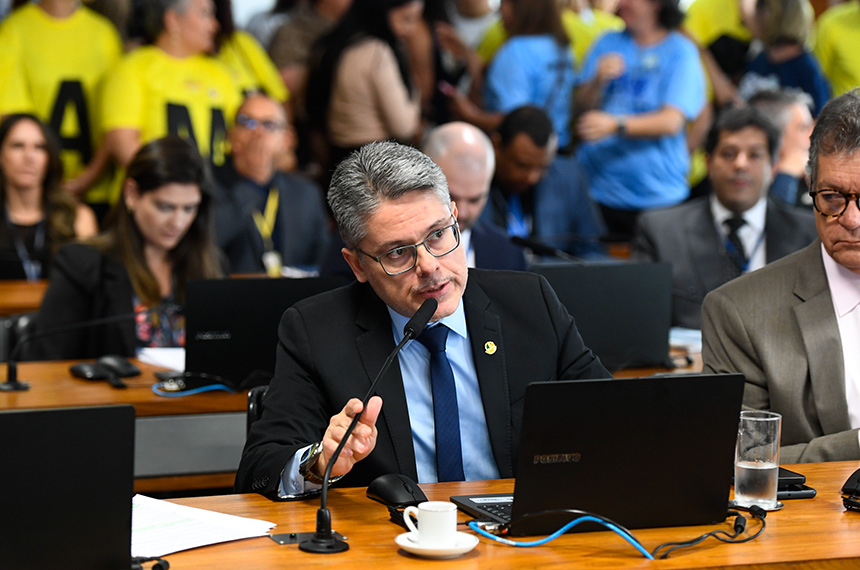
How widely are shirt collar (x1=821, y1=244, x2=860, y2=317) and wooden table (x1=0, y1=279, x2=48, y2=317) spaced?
2957mm

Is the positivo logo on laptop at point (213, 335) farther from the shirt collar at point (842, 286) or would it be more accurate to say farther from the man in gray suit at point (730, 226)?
the man in gray suit at point (730, 226)

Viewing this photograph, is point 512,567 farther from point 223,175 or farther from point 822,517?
point 223,175

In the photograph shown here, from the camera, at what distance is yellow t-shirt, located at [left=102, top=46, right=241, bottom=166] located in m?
5.21

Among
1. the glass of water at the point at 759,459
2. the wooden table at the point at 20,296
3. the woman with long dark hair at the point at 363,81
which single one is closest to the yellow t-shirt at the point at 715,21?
the woman with long dark hair at the point at 363,81

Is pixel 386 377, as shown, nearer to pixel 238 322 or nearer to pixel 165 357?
pixel 238 322

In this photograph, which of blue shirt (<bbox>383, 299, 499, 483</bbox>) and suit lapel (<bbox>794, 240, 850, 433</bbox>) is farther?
suit lapel (<bbox>794, 240, 850, 433</bbox>)

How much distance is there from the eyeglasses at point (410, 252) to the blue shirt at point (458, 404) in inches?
5.1

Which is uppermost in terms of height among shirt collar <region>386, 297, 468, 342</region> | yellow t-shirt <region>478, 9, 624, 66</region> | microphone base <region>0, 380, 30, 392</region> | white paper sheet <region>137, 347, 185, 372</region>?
yellow t-shirt <region>478, 9, 624, 66</region>

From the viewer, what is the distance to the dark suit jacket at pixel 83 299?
3461mm

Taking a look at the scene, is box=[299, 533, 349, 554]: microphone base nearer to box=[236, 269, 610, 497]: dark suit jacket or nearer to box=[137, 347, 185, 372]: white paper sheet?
box=[236, 269, 610, 497]: dark suit jacket

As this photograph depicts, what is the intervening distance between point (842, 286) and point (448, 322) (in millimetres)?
868

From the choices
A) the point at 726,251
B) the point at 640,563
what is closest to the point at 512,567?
the point at 640,563

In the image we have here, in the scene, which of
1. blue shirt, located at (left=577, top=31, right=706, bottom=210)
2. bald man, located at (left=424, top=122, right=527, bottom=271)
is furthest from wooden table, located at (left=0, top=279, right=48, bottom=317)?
blue shirt, located at (left=577, top=31, right=706, bottom=210)

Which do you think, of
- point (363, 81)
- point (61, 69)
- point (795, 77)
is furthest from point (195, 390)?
point (795, 77)
